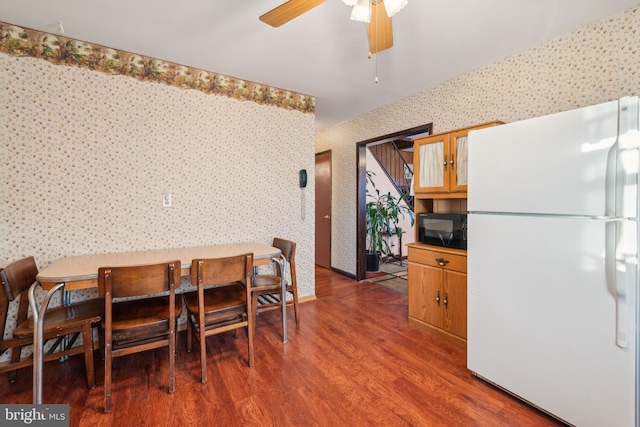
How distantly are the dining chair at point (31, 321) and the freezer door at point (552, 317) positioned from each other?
102 inches

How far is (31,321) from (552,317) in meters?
3.16

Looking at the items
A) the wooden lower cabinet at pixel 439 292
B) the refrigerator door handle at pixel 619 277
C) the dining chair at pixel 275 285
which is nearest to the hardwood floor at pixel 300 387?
the wooden lower cabinet at pixel 439 292

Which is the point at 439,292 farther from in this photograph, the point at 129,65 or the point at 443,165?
the point at 129,65

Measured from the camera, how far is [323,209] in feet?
17.2

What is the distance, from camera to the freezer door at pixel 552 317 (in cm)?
139

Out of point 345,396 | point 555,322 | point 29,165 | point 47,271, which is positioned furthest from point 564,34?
point 29,165

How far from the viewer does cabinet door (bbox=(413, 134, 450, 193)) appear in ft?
8.72

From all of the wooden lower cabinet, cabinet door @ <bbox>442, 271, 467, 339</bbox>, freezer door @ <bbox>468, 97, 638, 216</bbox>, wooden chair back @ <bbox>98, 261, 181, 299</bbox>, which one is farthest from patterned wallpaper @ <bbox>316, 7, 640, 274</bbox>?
wooden chair back @ <bbox>98, 261, 181, 299</bbox>

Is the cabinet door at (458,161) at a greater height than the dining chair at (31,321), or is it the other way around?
the cabinet door at (458,161)

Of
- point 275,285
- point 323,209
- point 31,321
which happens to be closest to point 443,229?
point 275,285

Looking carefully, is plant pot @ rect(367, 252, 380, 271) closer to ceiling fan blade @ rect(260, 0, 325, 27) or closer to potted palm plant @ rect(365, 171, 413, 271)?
potted palm plant @ rect(365, 171, 413, 271)

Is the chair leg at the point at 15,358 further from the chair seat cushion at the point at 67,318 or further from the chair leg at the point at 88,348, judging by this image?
the chair leg at the point at 88,348

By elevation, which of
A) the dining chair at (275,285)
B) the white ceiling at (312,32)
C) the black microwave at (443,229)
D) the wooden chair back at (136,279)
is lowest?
the dining chair at (275,285)

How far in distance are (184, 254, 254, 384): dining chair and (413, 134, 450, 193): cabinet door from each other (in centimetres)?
184
